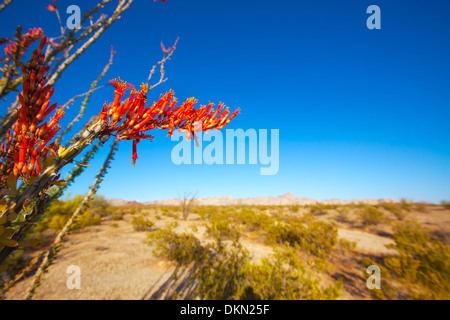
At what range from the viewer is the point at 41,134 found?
2.69 feet

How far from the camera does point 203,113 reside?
1163mm

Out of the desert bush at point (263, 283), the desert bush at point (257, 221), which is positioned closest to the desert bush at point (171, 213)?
the desert bush at point (257, 221)

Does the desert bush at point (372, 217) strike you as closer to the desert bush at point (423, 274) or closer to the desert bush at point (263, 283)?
the desert bush at point (423, 274)

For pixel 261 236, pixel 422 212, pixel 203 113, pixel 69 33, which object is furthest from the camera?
pixel 422 212

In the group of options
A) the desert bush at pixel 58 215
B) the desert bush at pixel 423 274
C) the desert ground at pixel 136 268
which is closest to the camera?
the desert bush at pixel 423 274

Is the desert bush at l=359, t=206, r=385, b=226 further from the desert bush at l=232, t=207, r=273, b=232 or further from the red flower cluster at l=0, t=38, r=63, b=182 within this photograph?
the red flower cluster at l=0, t=38, r=63, b=182

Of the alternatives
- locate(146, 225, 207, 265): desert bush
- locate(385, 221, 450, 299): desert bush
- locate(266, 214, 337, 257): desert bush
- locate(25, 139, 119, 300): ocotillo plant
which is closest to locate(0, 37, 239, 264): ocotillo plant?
locate(25, 139, 119, 300): ocotillo plant

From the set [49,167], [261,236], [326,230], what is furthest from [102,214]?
[49,167]

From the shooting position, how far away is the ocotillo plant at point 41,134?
2.41 ft

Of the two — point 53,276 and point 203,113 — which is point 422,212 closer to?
point 203,113

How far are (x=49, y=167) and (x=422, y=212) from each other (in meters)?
28.2

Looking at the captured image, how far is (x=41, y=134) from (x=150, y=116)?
1.69 ft

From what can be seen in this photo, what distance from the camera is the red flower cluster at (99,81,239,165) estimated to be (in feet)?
3.05

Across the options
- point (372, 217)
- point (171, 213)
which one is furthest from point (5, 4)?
point (171, 213)
